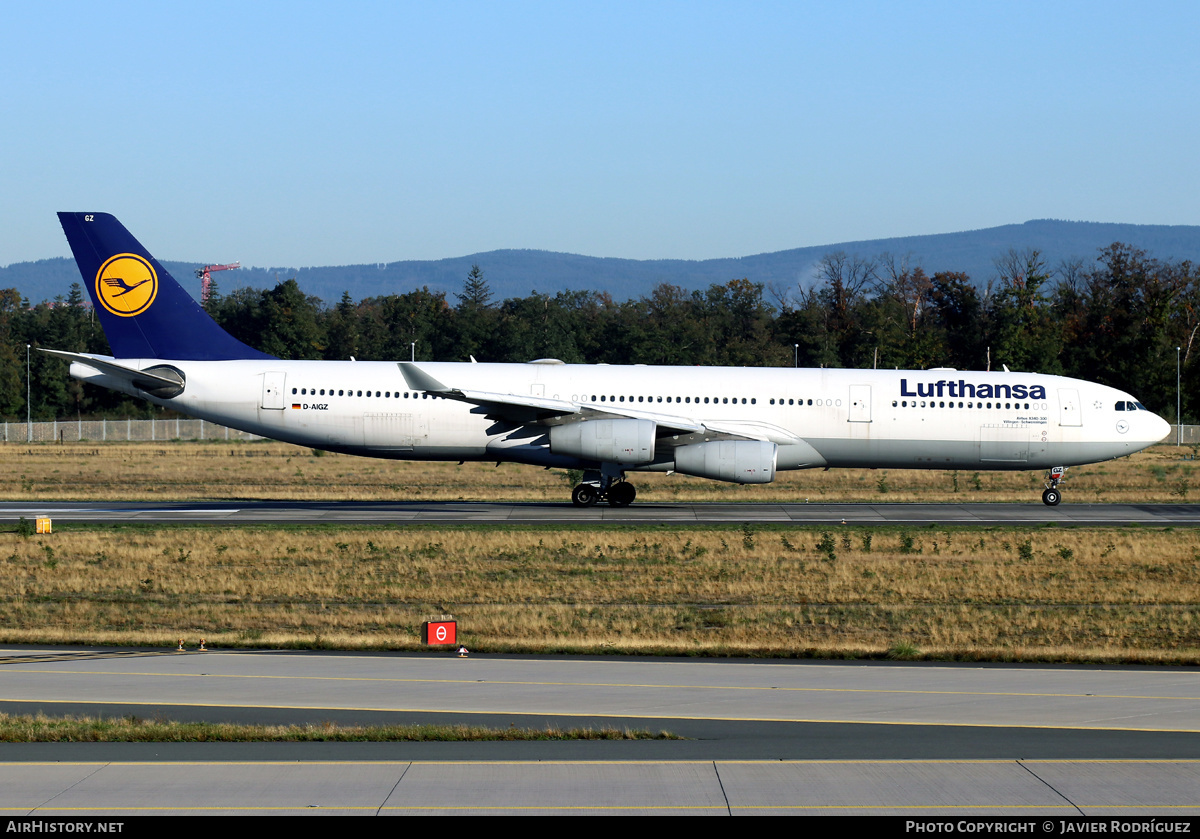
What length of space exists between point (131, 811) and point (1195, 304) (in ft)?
348

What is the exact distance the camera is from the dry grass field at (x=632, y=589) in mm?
15359

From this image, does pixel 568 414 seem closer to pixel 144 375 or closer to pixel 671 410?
pixel 671 410

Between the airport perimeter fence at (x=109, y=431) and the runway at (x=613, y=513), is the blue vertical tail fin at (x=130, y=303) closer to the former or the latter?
the runway at (x=613, y=513)

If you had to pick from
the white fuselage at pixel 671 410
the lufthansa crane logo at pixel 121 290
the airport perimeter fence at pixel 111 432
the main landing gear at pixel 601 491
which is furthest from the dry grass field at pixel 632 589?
the airport perimeter fence at pixel 111 432

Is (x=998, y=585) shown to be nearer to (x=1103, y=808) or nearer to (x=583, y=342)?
(x=1103, y=808)

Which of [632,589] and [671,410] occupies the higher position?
[671,410]

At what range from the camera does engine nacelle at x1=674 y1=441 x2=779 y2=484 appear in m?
30.0

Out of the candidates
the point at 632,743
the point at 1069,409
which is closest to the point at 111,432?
the point at 1069,409

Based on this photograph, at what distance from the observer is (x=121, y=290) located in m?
32.7

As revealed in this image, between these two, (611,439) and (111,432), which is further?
(111,432)

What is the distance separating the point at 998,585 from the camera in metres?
19.9

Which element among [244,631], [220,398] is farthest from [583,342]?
[244,631]

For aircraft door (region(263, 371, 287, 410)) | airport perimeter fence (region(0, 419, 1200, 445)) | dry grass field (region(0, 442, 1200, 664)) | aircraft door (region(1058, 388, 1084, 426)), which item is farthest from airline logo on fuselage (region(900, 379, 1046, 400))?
airport perimeter fence (region(0, 419, 1200, 445))

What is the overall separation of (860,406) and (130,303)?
2042cm
